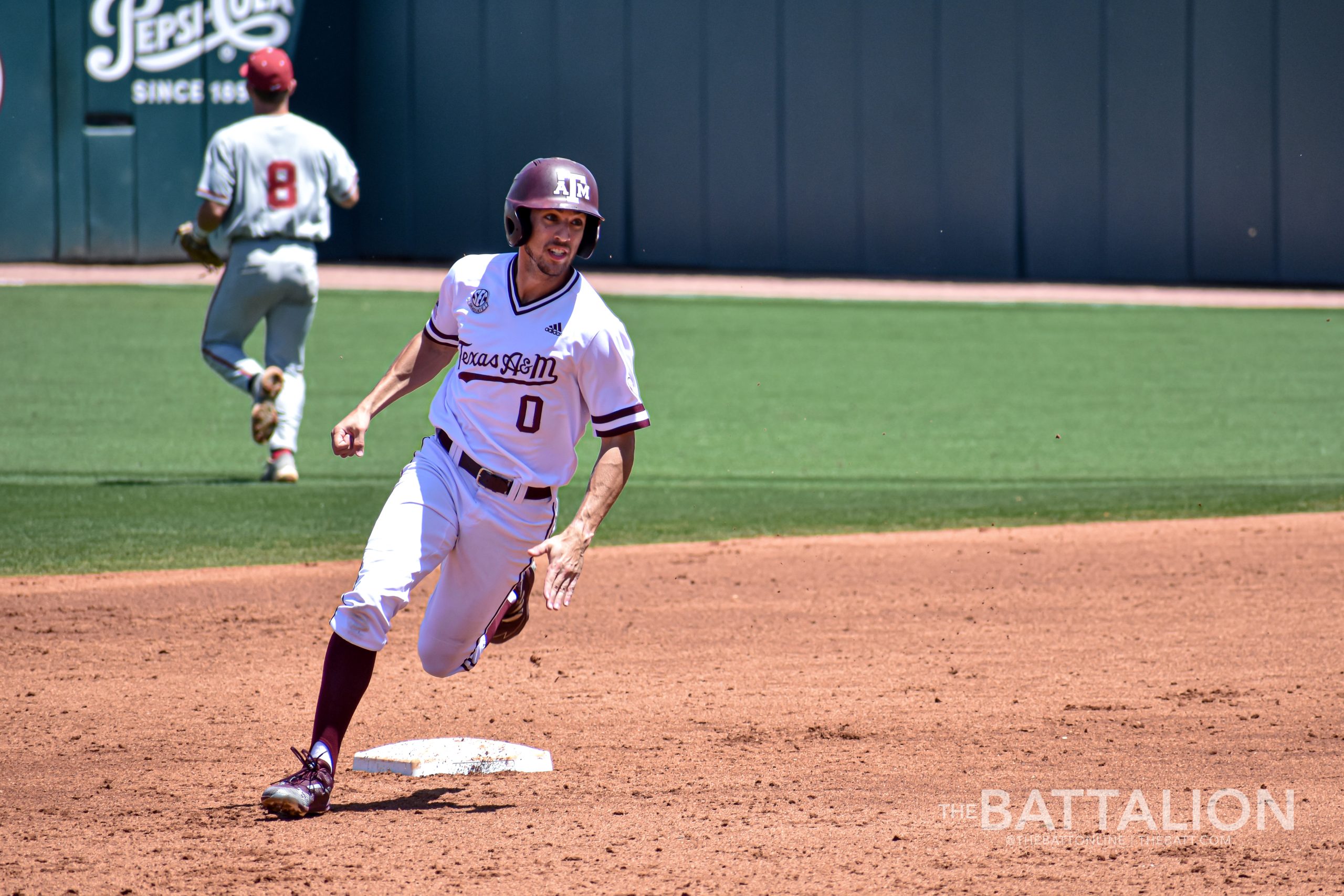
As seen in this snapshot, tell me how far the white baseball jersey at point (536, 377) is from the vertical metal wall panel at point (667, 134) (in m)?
15.4

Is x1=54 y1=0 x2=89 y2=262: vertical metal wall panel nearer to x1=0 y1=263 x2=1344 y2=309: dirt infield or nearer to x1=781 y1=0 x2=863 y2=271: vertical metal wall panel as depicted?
x1=0 y1=263 x2=1344 y2=309: dirt infield

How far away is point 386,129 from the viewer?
63.3 feet

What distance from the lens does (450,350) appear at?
4492 mm

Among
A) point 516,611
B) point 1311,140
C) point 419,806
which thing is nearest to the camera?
point 419,806

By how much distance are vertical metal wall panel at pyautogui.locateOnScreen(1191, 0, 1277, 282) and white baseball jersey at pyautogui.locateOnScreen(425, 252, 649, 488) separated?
1633cm

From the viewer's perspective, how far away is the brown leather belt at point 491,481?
13.9 ft

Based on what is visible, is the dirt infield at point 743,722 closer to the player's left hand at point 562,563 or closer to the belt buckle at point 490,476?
the player's left hand at point 562,563

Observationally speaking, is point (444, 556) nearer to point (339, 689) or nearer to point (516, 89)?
point (339, 689)

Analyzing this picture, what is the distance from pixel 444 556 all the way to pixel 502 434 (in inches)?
14.8

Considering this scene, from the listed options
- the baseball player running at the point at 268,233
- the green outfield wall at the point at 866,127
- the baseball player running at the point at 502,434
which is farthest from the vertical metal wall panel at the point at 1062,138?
the baseball player running at the point at 502,434

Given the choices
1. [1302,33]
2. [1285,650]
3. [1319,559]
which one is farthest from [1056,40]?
[1285,650]

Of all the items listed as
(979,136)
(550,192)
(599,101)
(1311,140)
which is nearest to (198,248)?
(550,192)

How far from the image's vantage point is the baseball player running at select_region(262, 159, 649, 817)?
4.04 meters

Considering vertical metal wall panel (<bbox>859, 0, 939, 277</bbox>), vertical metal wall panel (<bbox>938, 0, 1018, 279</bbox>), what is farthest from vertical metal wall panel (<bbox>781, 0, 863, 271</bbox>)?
vertical metal wall panel (<bbox>938, 0, 1018, 279</bbox>)
